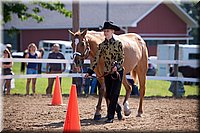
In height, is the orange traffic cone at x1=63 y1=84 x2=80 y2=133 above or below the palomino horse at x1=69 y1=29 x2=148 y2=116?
below

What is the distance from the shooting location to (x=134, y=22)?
130 feet

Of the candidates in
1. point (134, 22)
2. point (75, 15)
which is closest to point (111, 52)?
point (75, 15)

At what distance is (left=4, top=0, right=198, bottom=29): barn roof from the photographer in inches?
1571

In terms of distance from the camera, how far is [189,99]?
13.3m

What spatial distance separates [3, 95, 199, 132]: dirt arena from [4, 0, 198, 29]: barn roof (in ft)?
89.2

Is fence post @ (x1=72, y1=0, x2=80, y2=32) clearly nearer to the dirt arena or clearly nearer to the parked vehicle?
the dirt arena

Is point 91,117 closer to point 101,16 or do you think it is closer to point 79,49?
point 79,49

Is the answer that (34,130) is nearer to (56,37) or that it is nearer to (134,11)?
(56,37)

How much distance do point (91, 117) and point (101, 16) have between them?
32.8m

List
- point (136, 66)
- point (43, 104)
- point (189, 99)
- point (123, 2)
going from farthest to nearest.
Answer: point (123, 2), point (189, 99), point (43, 104), point (136, 66)

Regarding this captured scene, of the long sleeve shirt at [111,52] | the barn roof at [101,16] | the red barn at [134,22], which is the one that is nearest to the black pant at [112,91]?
the long sleeve shirt at [111,52]

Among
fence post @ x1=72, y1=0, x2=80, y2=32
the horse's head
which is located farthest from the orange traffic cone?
fence post @ x1=72, y1=0, x2=80, y2=32

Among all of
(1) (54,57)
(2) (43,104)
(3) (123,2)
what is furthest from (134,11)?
(2) (43,104)

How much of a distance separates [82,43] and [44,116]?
1841 millimetres
